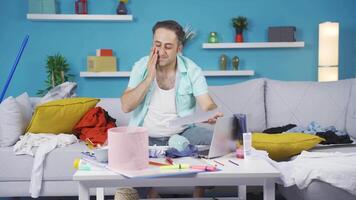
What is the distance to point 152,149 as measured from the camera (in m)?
1.45

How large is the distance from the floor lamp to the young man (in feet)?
6.35

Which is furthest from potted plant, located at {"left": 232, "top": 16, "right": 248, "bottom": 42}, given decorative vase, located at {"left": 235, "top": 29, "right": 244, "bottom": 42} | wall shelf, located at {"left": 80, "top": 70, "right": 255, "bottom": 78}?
wall shelf, located at {"left": 80, "top": 70, "right": 255, "bottom": 78}

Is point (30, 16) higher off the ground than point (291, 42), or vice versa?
point (30, 16)

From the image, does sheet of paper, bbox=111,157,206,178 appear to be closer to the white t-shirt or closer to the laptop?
the laptop

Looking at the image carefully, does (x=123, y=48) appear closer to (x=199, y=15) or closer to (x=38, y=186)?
(x=199, y=15)

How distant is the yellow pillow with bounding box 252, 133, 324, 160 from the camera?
7.46 feet

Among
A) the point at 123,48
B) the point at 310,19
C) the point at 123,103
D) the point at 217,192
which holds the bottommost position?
the point at 217,192

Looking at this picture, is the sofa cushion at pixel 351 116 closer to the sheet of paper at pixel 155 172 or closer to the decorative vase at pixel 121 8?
the decorative vase at pixel 121 8

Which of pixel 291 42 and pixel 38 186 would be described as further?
pixel 291 42

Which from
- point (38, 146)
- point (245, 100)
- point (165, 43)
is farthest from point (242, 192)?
point (245, 100)

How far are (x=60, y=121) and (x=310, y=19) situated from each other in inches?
100

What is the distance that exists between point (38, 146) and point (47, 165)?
0.46 ft

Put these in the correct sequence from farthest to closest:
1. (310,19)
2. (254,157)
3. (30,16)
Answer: (310,19)
(30,16)
(254,157)

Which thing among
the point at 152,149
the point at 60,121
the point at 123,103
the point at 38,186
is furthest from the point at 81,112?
the point at 152,149
